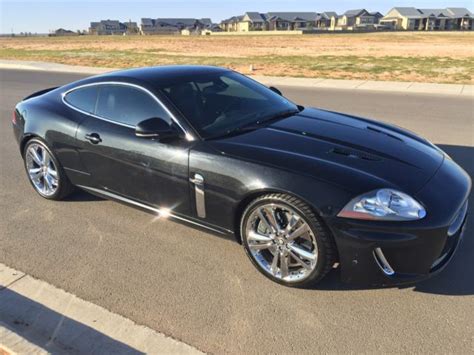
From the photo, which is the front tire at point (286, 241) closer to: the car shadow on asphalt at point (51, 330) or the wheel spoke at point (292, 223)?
the wheel spoke at point (292, 223)

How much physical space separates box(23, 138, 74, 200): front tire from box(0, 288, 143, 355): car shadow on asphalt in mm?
1859

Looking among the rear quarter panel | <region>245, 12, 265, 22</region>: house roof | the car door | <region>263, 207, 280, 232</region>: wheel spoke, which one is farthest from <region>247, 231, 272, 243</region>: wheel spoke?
<region>245, 12, 265, 22</region>: house roof

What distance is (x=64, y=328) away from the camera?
115 inches

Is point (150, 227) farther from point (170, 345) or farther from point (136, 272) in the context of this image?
point (170, 345)

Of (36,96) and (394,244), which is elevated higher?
(36,96)

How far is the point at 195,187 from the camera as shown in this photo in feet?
12.0

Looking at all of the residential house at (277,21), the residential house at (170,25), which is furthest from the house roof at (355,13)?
the residential house at (170,25)

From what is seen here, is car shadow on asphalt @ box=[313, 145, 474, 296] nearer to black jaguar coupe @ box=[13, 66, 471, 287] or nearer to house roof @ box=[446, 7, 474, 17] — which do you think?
black jaguar coupe @ box=[13, 66, 471, 287]

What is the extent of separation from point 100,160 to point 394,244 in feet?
9.20

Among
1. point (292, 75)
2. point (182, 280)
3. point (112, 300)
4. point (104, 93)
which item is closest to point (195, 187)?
point (182, 280)

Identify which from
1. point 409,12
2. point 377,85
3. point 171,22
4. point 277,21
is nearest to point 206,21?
point 171,22

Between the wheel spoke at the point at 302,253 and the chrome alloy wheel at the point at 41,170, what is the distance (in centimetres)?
294

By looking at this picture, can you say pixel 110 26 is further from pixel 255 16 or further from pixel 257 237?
pixel 257 237

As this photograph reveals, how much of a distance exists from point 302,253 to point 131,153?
5.88 feet
